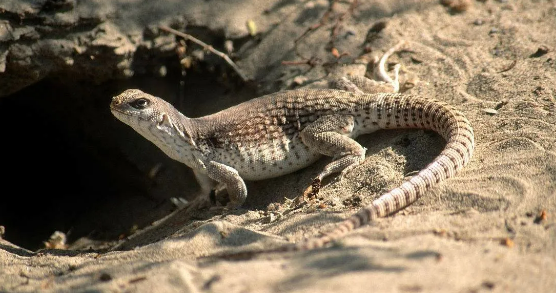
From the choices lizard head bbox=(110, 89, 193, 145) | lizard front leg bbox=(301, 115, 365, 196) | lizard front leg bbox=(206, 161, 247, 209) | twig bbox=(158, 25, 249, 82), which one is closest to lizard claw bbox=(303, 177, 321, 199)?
lizard front leg bbox=(301, 115, 365, 196)

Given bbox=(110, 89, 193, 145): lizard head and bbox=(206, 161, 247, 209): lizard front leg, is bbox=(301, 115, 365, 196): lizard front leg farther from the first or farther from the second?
bbox=(110, 89, 193, 145): lizard head

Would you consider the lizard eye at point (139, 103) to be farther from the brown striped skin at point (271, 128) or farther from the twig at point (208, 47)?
the twig at point (208, 47)

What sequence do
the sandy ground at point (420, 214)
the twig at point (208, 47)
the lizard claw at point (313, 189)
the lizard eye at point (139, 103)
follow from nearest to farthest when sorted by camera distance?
the sandy ground at point (420, 214) → the lizard claw at point (313, 189) → the lizard eye at point (139, 103) → the twig at point (208, 47)

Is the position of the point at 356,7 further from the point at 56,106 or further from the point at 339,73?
the point at 56,106

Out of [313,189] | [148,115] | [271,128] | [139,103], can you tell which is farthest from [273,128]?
[139,103]

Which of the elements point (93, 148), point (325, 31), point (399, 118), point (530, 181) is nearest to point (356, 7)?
point (325, 31)

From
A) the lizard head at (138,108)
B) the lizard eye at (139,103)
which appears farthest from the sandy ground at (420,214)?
the lizard eye at (139,103)

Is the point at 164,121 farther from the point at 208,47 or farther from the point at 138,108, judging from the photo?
the point at 208,47
